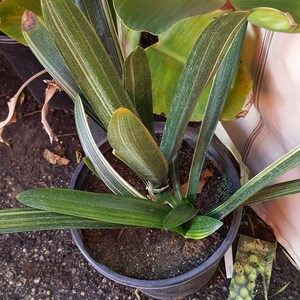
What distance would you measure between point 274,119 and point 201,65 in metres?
0.35

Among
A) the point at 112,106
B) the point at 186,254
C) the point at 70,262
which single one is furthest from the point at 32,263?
the point at 112,106

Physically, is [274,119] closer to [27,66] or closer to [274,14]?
[274,14]

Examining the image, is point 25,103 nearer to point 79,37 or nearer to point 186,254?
point 186,254

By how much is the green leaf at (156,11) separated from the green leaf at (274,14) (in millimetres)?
44

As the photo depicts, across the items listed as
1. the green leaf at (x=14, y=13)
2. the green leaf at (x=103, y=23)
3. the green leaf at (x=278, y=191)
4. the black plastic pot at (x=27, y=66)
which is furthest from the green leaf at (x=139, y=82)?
the black plastic pot at (x=27, y=66)

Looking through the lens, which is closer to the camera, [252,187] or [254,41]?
[252,187]

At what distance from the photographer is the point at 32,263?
1.30 meters

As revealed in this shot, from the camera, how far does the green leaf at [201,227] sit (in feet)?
2.64

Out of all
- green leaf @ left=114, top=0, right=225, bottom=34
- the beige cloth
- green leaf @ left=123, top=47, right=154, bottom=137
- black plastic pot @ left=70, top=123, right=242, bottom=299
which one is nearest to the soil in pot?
black plastic pot @ left=70, top=123, right=242, bottom=299

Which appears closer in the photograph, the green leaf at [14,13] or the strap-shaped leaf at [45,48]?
the strap-shaped leaf at [45,48]

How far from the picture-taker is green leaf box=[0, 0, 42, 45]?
3.45ft

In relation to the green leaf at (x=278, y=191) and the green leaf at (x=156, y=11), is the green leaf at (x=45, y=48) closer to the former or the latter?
the green leaf at (x=156, y=11)

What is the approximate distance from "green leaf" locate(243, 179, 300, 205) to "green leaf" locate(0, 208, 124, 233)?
0.29m

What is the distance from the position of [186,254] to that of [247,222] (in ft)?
1.07
